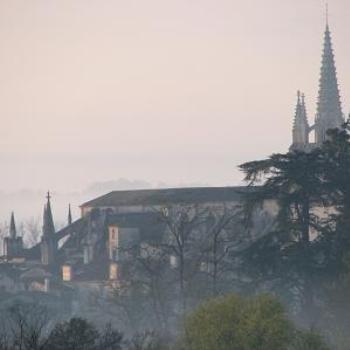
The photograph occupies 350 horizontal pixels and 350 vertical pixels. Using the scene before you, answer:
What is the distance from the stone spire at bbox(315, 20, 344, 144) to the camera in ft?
429

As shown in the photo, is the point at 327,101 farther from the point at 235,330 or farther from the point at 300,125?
the point at 235,330

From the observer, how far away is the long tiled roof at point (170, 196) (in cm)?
11988

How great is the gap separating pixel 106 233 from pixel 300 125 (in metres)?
23.4

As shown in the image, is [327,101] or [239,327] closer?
[239,327]

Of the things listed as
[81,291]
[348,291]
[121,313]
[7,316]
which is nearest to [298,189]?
[348,291]

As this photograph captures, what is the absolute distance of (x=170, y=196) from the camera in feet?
407

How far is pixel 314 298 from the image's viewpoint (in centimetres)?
7206

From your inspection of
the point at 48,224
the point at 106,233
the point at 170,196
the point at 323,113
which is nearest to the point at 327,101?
the point at 323,113

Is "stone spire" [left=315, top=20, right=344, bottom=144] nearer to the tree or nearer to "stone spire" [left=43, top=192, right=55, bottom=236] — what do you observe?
"stone spire" [left=43, top=192, right=55, bottom=236]

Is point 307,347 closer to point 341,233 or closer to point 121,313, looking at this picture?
point 341,233

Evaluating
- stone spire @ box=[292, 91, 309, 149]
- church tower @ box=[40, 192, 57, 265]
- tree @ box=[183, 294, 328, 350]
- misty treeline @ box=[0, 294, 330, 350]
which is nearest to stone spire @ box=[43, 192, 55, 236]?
church tower @ box=[40, 192, 57, 265]

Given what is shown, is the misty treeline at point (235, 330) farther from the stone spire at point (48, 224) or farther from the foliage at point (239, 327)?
the stone spire at point (48, 224)

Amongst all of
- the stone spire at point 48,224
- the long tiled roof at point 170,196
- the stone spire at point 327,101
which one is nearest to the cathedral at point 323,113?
the stone spire at point 327,101

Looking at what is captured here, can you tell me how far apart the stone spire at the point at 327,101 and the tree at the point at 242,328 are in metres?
78.0
